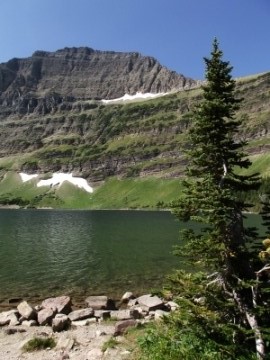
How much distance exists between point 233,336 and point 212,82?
16.0 meters

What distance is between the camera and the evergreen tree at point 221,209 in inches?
856

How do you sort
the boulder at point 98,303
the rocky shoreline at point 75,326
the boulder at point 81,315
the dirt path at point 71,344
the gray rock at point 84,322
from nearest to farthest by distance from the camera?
the dirt path at point 71,344 < the rocky shoreline at point 75,326 < the gray rock at point 84,322 < the boulder at point 81,315 < the boulder at point 98,303

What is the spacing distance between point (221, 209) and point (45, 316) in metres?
20.6

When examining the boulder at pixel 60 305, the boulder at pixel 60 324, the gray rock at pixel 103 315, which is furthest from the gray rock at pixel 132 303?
the boulder at pixel 60 324

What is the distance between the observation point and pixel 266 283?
22250mm

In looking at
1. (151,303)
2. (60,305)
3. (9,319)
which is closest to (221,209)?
(151,303)

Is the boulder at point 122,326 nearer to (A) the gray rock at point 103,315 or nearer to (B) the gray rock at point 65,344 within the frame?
(B) the gray rock at point 65,344

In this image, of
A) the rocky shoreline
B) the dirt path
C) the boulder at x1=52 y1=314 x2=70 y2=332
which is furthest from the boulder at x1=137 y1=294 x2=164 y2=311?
the boulder at x1=52 y1=314 x2=70 y2=332

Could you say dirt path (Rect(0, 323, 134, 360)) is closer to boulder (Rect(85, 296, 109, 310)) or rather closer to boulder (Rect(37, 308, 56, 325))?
boulder (Rect(37, 308, 56, 325))

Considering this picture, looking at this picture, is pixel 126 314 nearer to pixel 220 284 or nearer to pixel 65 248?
pixel 220 284

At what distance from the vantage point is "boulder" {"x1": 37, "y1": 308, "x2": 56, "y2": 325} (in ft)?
112

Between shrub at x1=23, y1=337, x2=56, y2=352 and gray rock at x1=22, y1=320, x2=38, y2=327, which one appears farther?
gray rock at x1=22, y1=320, x2=38, y2=327

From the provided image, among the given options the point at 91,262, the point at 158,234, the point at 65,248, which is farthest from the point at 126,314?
the point at 158,234

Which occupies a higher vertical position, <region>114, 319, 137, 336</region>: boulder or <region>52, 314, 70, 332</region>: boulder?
<region>114, 319, 137, 336</region>: boulder
